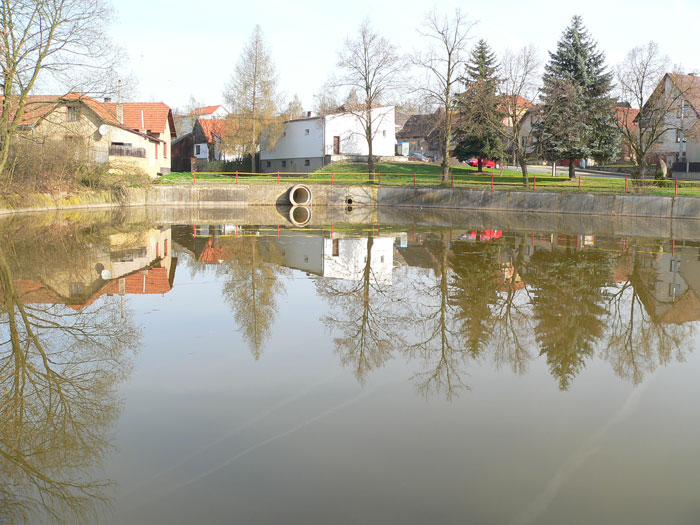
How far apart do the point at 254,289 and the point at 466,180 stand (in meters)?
33.3

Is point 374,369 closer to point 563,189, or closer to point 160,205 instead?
point 563,189

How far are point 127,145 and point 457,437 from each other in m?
44.8

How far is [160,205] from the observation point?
128 ft

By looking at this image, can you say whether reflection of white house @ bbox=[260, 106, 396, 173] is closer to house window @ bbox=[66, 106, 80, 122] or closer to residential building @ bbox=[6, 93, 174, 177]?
residential building @ bbox=[6, 93, 174, 177]

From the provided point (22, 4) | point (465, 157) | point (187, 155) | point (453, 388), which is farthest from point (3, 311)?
point (187, 155)

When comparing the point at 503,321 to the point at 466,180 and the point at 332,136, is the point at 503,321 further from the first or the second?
the point at 332,136

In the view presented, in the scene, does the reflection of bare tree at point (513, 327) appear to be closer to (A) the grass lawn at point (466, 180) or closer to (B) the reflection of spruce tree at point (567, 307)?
(B) the reflection of spruce tree at point (567, 307)

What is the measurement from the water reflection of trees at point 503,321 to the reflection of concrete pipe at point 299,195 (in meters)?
26.4

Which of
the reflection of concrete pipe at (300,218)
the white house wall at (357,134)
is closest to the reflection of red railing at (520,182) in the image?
the reflection of concrete pipe at (300,218)

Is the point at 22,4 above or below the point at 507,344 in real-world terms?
above

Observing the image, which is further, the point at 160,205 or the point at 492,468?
the point at 160,205

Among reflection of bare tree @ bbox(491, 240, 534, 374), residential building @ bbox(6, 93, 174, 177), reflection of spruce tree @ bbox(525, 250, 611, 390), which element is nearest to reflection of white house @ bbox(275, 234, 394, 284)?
reflection of bare tree @ bbox(491, 240, 534, 374)

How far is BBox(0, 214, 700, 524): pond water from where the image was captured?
4.29 m

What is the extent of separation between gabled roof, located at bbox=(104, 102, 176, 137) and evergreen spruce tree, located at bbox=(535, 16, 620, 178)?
28.2 meters
